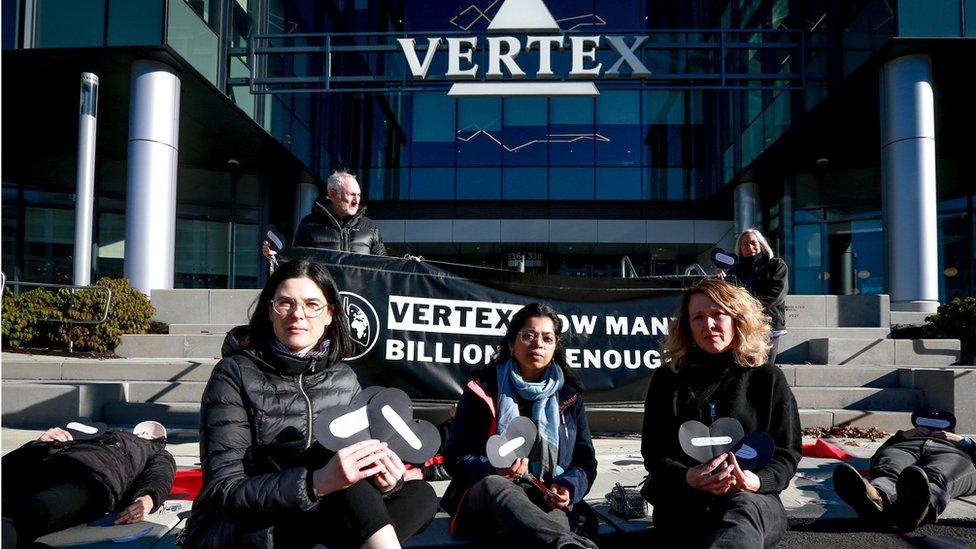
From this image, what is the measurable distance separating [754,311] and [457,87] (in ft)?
34.9

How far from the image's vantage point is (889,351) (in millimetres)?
7695

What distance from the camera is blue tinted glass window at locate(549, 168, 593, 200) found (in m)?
22.7

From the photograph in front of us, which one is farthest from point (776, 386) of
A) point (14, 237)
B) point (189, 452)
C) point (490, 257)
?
point (490, 257)

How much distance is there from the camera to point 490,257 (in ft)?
82.4

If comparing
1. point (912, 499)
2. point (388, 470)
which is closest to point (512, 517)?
point (388, 470)

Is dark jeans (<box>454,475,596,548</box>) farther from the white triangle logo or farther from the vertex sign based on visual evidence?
the white triangle logo

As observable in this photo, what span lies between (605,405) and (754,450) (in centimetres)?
295

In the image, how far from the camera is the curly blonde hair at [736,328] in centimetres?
289

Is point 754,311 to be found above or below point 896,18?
below

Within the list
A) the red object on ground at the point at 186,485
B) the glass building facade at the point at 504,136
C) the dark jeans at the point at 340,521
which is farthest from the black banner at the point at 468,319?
the glass building facade at the point at 504,136

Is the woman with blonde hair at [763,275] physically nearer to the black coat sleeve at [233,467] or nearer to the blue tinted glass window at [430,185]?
the black coat sleeve at [233,467]

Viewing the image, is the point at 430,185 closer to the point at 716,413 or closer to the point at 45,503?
the point at 45,503

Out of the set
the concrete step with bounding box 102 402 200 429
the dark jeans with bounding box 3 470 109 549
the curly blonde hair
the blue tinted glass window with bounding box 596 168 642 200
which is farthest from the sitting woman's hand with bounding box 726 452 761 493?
the blue tinted glass window with bounding box 596 168 642 200

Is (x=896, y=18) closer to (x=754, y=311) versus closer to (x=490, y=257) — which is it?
(x=754, y=311)
